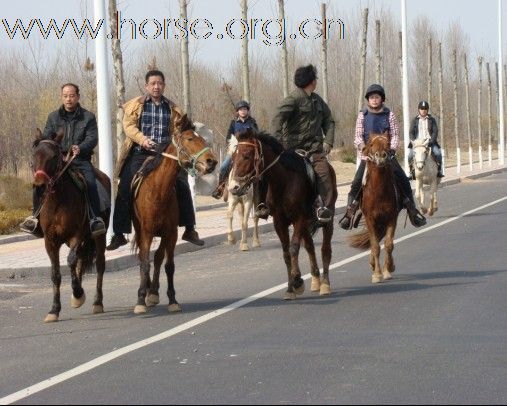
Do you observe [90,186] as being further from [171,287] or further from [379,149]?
[379,149]

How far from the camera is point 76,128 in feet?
43.9

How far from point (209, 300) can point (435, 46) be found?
259 feet

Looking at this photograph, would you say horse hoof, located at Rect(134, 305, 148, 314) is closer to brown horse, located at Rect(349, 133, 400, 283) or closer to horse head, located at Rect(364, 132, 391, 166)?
brown horse, located at Rect(349, 133, 400, 283)

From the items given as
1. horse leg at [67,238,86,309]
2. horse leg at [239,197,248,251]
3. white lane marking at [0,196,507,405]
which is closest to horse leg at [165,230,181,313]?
white lane marking at [0,196,507,405]

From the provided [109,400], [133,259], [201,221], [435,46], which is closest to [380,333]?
[109,400]

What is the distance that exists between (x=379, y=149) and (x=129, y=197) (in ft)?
11.0

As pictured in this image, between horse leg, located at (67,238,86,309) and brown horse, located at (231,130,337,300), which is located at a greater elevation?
brown horse, located at (231,130,337,300)

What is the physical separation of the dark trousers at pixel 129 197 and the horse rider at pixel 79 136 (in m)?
0.23

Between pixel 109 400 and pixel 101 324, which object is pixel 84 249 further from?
pixel 109 400

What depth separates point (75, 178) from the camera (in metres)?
12.8

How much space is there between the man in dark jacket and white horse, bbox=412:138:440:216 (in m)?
13.0

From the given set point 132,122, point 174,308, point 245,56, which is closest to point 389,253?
point 174,308

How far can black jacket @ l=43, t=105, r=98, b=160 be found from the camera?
13.3 m

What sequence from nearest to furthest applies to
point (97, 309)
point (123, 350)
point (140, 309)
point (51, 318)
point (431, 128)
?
point (123, 350)
point (51, 318)
point (140, 309)
point (97, 309)
point (431, 128)
